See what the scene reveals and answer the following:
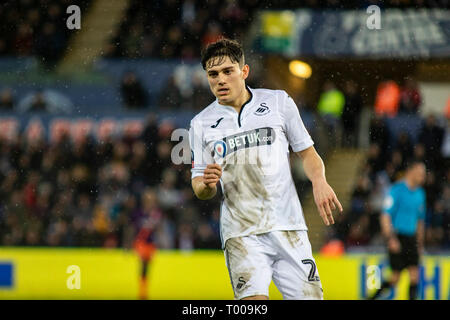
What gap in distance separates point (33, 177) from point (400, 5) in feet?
20.2

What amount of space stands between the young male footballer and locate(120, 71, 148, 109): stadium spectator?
758 centimetres

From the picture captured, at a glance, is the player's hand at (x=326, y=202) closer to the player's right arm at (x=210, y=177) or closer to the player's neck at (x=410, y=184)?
the player's right arm at (x=210, y=177)

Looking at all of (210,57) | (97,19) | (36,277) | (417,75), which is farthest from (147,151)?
(210,57)

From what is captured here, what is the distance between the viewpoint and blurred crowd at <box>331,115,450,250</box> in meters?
9.95

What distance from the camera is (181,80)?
38.0 feet

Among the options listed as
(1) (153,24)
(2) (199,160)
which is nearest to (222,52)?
(2) (199,160)

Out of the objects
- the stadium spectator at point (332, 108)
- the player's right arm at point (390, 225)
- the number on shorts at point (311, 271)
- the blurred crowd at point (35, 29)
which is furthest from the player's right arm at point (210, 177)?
the blurred crowd at point (35, 29)

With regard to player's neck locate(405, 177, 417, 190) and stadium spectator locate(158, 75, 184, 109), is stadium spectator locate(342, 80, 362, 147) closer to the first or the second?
stadium spectator locate(158, 75, 184, 109)

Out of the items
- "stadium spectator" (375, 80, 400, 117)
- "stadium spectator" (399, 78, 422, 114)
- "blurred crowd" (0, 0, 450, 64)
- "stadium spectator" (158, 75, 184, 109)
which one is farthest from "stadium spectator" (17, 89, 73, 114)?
"stadium spectator" (399, 78, 422, 114)

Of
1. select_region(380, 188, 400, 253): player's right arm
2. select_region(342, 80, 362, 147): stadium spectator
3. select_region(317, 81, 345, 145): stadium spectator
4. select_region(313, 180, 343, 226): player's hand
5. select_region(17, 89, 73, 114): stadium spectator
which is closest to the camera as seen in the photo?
select_region(313, 180, 343, 226): player's hand

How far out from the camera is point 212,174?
12.7 feet

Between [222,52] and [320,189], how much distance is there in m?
0.95

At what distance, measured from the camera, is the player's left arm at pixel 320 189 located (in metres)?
4.05

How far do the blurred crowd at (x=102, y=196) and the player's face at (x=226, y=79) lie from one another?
6012mm
